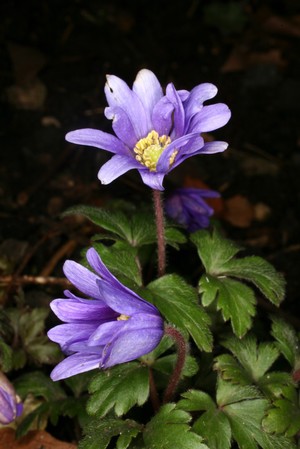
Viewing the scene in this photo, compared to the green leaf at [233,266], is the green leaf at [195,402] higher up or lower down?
lower down

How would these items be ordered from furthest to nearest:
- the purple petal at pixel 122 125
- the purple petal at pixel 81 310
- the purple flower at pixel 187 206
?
the purple flower at pixel 187 206, the purple petal at pixel 122 125, the purple petal at pixel 81 310

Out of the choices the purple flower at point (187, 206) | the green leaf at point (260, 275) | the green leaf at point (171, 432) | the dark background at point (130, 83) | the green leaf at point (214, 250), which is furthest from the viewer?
the dark background at point (130, 83)

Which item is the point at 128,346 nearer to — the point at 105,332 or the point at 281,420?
the point at 105,332

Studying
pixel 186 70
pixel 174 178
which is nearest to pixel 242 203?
pixel 174 178

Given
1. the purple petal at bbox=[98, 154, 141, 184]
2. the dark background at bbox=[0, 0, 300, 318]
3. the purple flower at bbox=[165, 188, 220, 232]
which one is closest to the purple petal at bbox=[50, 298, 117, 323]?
the purple petal at bbox=[98, 154, 141, 184]

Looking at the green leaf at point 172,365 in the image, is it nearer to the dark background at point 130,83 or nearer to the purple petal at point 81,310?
the purple petal at point 81,310

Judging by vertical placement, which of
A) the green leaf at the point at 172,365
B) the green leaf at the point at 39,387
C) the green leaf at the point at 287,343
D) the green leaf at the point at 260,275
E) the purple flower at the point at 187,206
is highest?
the purple flower at the point at 187,206

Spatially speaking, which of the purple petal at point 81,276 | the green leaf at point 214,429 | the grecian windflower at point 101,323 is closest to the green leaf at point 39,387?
the grecian windflower at point 101,323
